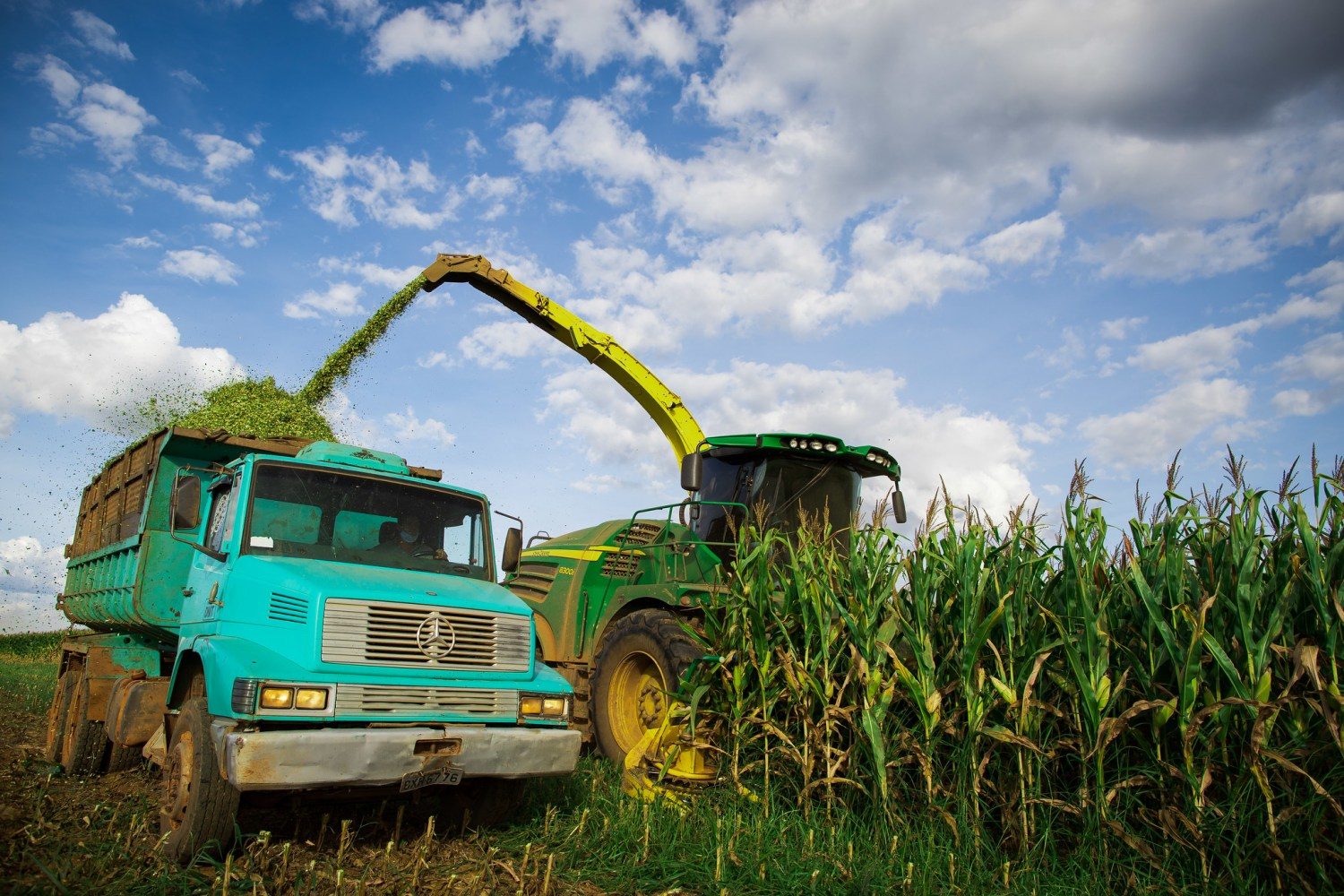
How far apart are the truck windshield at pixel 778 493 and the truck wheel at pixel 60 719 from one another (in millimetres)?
6195

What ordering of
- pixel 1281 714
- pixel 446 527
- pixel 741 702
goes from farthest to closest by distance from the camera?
1. pixel 446 527
2. pixel 741 702
3. pixel 1281 714

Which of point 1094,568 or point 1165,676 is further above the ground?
point 1094,568

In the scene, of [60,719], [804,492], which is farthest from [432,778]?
[60,719]

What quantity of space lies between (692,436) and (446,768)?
270 inches

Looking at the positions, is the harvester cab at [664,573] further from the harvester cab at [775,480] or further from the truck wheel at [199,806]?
the truck wheel at [199,806]

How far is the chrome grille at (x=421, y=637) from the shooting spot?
5.23 metres

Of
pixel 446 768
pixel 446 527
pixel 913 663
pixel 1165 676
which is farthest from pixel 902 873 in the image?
pixel 446 527

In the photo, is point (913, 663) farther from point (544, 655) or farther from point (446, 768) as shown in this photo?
point (544, 655)

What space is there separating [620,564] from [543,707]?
3120mm

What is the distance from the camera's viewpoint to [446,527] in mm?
6742

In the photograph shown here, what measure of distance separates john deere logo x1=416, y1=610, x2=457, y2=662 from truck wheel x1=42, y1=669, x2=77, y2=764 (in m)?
5.02

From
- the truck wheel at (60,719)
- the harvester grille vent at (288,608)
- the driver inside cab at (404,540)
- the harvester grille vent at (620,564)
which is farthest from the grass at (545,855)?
the harvester grille vent at (620,564)

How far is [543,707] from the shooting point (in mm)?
5852

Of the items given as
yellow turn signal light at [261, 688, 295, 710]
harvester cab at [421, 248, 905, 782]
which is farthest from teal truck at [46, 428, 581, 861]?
harvester cab at [421, 248, 905, 782]
